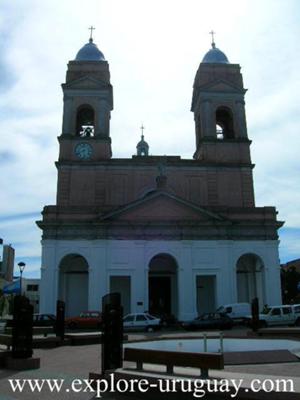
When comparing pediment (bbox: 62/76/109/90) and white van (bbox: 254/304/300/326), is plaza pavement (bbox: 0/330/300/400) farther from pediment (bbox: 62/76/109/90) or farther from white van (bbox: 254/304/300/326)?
pediment (bbox: 62/76/109/90)

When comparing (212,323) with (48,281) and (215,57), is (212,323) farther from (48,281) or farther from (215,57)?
(215,57)

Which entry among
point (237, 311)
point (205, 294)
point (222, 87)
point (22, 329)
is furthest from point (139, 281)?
point (22, 329)

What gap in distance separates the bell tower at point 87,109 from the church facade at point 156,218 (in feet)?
0.30

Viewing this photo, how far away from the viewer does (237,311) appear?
107 feet

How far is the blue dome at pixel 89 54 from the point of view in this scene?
43.4m

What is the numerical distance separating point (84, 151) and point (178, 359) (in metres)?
33.1

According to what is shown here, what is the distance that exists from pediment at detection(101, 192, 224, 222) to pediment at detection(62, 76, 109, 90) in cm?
1230

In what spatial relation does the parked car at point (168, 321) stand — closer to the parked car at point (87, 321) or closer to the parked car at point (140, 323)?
the parked car at point (140, 323)

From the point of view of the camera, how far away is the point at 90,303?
34656 millimetres

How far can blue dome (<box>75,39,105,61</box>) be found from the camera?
4341cm

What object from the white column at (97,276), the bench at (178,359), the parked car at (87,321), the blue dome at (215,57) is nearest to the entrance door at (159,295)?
the white column at (97,276)

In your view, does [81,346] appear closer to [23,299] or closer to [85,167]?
[23,299]

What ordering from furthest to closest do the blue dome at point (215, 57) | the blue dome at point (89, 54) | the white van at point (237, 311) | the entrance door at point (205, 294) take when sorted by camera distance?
the blue dome at point (215, 57), the blue dome at point (89, 54), the entrance door at point (205, 294), the white van at point (237, 311)

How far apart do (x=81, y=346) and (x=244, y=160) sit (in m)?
26.4
